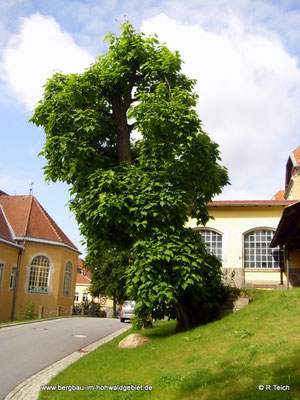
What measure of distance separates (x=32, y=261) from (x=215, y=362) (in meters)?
24.7

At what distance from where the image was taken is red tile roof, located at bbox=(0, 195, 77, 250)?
99.8 ft

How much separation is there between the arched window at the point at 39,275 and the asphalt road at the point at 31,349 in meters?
11.8

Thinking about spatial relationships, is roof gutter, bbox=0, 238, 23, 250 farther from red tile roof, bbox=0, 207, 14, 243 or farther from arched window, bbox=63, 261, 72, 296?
arched window, bbox=63, 261, 72, 296

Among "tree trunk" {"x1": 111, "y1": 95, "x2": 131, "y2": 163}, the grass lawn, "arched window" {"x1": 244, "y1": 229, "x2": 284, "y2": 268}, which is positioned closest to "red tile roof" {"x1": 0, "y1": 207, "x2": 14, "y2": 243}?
"arched window" {"x1": 244, "y1": 229, "x2": 284, "y2": 268}

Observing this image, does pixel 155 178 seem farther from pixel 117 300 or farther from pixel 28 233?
pixel 117 300

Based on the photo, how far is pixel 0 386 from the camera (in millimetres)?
7781

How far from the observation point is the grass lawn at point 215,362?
5.82 metres

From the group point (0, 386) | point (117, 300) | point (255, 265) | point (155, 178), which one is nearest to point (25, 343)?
point (0, 386)

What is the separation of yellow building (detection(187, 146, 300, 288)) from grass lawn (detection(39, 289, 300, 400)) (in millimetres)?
9537

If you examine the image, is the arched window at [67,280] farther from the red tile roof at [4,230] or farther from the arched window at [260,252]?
the arched window at [260,252]

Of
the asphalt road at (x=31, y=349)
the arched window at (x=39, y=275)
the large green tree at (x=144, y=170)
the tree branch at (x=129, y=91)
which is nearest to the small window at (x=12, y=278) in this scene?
the arched window at (x=39, y=275)

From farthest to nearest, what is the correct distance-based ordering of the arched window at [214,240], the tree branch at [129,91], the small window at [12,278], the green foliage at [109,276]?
the green foliage at [109,276], the small window at [12,278], the arched window at [214,240], the tree branch at [129,91]

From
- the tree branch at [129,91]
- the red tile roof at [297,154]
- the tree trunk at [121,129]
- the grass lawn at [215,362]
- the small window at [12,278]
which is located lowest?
the grass lawn at [215,362]

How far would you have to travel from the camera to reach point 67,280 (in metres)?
32.6
